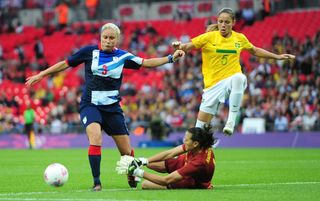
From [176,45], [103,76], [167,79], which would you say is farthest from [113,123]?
[167,79]

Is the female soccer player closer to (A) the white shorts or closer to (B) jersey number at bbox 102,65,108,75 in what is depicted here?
(B) jersey number at bbox 102,65,108,75

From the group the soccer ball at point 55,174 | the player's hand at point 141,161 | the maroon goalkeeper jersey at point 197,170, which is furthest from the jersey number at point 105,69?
the maroon goalkeeper jersey at point 197,170

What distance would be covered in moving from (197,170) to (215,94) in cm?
215

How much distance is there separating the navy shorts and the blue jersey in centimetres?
11

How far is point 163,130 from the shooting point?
3155cm

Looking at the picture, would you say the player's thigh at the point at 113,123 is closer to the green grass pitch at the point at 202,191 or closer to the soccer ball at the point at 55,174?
the green grass pitch at the point at 202,191

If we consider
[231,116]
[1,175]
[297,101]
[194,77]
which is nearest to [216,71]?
[231,116]

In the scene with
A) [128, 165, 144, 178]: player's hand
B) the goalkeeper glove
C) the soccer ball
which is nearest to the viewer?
[128, 165, 144, 178]: player's hand

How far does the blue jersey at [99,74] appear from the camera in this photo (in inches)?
481

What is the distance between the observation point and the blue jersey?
12.2m

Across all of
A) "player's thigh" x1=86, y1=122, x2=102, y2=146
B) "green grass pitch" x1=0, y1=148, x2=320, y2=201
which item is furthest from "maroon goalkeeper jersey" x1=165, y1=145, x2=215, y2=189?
"player's thigh" x1=86, y1=122, x2=102, y2=146

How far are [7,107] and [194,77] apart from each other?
8.97m

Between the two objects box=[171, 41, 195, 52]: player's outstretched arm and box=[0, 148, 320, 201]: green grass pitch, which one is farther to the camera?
box=[171, 41, 195, 52]: player's outstretched arm

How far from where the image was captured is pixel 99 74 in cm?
1222
